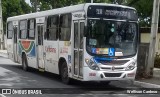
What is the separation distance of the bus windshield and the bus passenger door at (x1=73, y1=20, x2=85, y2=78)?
1.40 ft

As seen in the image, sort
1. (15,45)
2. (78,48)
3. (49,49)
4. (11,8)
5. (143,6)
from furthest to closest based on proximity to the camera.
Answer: (11,8), (143,6), (15,45), (49,49), (78,48)

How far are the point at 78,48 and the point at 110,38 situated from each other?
47.6 inches

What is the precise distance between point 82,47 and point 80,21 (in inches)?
38.0

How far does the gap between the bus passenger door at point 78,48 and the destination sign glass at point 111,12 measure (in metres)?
0.52

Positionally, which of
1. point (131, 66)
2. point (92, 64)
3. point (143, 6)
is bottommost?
point (131, 66)

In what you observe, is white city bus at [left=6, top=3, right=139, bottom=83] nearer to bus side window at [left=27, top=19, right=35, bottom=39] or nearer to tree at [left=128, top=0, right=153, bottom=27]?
bus side window at [left=27, top=19, right=35, bottom=39]

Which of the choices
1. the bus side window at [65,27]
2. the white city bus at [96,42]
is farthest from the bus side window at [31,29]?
the bus side window at [65,27]

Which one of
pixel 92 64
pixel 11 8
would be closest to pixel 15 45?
pixel 92 64

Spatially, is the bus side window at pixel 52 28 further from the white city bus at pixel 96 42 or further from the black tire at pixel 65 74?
the black tire at pixel 65 74

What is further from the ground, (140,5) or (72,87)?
(140,5)

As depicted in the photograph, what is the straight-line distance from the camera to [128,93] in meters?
13.3

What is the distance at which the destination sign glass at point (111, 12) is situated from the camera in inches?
535

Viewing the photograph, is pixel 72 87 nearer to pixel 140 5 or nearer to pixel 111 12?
pixel 111 12

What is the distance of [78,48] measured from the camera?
1395 centimetres
